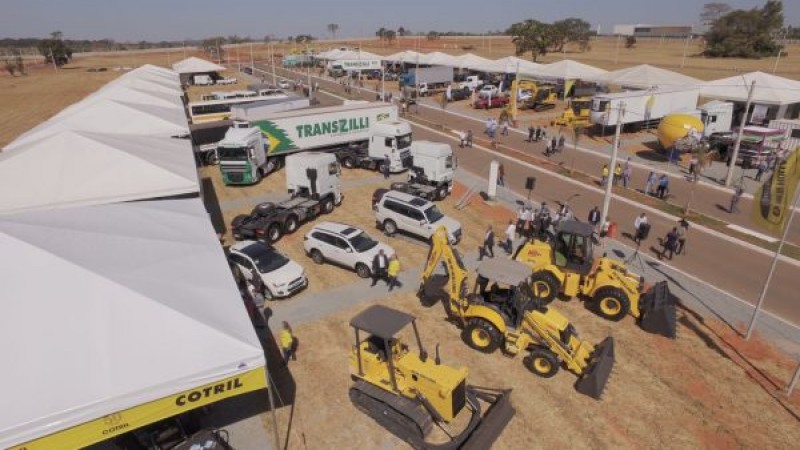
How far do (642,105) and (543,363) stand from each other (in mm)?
30872

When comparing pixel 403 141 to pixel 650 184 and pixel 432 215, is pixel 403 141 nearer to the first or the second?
pixel 432 215

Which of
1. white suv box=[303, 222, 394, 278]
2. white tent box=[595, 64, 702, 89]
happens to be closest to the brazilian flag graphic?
white suv box=[303, 222, 394, 278]

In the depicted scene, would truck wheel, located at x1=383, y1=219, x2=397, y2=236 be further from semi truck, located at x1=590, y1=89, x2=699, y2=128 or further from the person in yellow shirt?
semi truck, located at x1=590, y1=89, x2=699, y2=128

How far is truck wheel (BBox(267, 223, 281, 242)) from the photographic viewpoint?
1861cm

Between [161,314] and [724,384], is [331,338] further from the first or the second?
[724,384]

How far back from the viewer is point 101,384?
23.8 feet

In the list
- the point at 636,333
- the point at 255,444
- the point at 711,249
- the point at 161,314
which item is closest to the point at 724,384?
the point at 636,333

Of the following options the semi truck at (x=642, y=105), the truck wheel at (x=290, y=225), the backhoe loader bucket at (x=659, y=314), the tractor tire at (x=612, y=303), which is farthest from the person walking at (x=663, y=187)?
the truck wheel at (x=290, y=225)

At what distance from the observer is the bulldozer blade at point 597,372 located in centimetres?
1052

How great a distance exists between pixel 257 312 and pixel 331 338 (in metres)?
2.38

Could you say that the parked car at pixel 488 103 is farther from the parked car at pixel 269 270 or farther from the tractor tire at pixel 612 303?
the parked car at pixel 269 270

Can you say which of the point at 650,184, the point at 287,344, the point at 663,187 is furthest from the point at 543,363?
the point at 650,184

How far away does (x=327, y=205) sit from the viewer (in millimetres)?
22031

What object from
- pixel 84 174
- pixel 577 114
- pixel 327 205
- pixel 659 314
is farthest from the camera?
pixel 577 114
